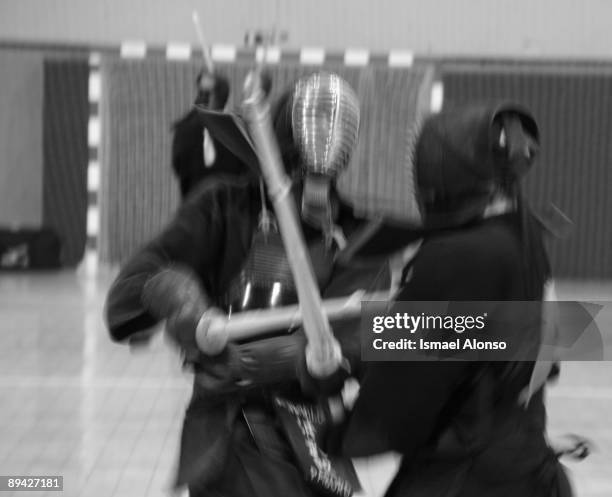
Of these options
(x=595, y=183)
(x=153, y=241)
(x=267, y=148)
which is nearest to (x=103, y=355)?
(x=153, y=241)

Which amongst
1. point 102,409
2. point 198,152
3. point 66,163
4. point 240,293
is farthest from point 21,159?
point 240,293

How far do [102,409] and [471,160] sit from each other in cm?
443

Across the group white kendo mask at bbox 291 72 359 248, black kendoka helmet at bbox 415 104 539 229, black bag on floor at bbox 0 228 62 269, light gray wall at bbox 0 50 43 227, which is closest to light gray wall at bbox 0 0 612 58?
light gray wall at bbox 0 50 43 227

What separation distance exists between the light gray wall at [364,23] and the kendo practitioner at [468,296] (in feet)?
36.2

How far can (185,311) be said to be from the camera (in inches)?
70.5

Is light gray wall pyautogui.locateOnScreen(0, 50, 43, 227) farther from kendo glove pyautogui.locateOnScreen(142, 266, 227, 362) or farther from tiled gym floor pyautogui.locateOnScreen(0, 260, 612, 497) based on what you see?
kendo glove pyautogui.locateOnScreen(142, 266, 227, 362)

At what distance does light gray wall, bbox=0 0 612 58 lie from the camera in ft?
40.1

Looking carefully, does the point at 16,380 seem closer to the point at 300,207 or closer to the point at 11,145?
the point at 300,207

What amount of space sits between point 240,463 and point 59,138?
11.2m

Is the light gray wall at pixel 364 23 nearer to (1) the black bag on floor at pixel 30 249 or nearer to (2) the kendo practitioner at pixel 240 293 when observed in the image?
(1) the black bag on floor at pixel 30 249

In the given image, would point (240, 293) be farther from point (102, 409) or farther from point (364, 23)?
point (364, 23)

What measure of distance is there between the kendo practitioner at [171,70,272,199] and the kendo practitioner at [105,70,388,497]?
5.77ft

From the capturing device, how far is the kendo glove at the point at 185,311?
1.79 m

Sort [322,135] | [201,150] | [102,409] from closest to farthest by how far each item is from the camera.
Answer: [322,135] < [201,150] < [102,409]
